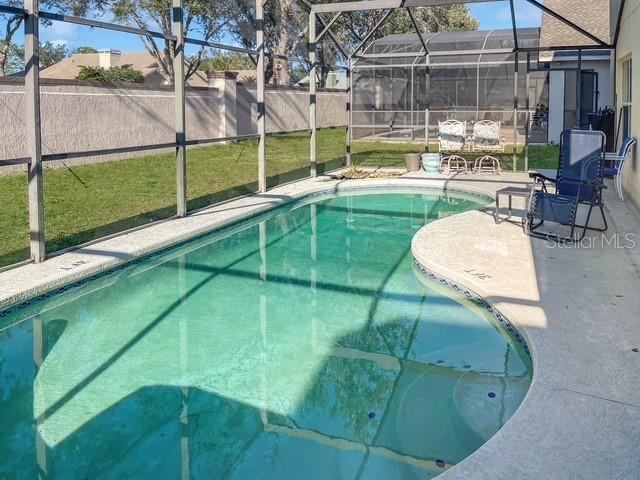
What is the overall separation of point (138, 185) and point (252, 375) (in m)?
7.71

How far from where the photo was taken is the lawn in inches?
298

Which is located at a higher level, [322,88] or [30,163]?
[322,88]

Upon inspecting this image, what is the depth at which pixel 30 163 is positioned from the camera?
17.9ft

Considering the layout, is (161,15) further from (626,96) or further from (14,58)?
(626,96)

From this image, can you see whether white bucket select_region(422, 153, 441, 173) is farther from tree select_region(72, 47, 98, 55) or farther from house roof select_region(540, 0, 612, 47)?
tree select_region(72, 47, 98, 55)

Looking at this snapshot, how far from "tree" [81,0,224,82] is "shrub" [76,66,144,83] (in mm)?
1957

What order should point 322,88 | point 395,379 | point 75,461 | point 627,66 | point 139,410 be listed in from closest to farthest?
point 75,461 → point 139,410 → point 395,379 → point 627,66 → point 322,88

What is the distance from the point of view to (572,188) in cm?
702

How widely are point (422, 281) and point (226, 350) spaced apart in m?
2.12

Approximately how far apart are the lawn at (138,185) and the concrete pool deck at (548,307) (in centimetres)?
85

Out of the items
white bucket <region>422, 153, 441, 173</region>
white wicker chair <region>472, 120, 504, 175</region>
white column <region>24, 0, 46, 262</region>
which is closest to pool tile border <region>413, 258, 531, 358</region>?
white column <region>24, 0, 46, 262</region>

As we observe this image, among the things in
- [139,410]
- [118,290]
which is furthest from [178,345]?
[118,290]

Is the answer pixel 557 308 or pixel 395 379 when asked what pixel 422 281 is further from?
pixel 395 379

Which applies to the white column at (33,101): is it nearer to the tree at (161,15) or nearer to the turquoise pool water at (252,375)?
the turquoise pool water at (252,375)
